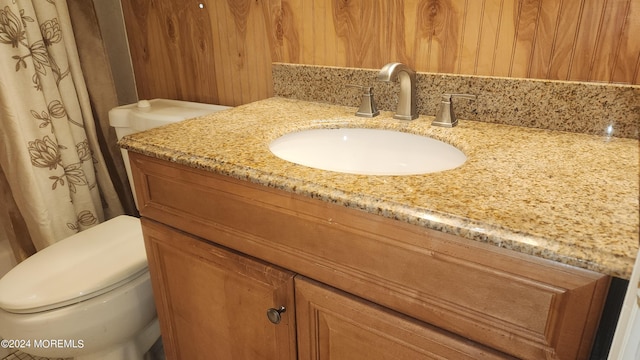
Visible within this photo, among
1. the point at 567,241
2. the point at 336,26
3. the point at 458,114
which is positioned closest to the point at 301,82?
the point at 336,26

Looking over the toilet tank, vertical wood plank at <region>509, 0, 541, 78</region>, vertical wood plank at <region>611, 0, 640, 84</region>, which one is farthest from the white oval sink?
the toilet tank

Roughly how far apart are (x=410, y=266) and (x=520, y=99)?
0.54m

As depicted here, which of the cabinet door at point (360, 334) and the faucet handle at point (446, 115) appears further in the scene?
the faucet handle at point (446, 115)

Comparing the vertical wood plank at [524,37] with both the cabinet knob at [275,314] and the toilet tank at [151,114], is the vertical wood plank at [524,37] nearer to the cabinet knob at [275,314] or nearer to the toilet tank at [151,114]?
the cabinet knob at [275,314]

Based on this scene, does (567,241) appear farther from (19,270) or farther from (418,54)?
(19,270)

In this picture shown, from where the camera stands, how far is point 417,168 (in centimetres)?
96

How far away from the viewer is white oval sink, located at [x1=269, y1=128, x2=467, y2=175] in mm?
941

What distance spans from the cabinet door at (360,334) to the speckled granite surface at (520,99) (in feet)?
1.81

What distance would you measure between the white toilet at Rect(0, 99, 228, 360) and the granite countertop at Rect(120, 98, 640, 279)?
0.45 meters

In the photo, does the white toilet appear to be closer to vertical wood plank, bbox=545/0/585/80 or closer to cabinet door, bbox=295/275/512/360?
cabinet door, bbox=295/275/512/360

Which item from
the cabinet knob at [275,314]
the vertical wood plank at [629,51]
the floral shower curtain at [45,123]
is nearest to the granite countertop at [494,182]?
the vertical wood plank at [629,51]

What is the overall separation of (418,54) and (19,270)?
1.25 m

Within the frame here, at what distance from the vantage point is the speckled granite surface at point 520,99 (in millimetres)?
841

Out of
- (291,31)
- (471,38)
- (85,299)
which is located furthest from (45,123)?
(471,38)
